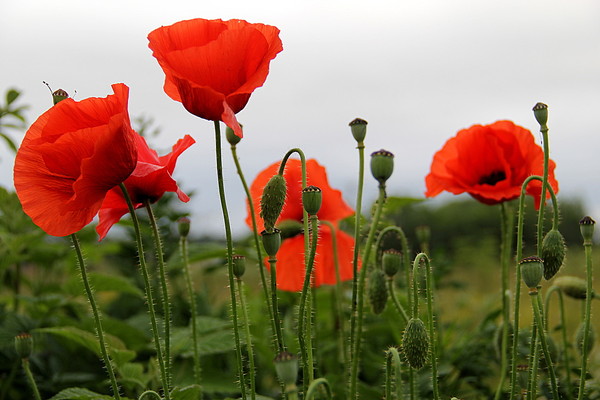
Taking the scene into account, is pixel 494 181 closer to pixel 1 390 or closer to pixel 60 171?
pixel 60 171

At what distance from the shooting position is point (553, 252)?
986 mm

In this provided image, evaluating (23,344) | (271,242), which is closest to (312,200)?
(271,242)

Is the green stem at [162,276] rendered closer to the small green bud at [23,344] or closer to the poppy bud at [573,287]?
the small green bud at [23,344]

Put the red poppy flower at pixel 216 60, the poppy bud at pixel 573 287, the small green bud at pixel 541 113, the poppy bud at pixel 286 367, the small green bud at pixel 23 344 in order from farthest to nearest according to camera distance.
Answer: the poppy bud at pixel 573 287 < the small green bud at pixel 23 344 < the small green bud at pixel 541 113 < the red poppy flower at pixel 216 60 < the poppy bud at pixel 286 367

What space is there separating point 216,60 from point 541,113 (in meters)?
0.43

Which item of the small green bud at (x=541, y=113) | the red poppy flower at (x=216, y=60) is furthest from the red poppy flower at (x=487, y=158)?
the red poppy flower at (x=216, y=60)

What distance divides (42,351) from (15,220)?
13.4 inches

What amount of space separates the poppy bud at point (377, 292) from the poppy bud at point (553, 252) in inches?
9.3

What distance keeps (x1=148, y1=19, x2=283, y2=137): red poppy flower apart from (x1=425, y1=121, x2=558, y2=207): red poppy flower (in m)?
0.53

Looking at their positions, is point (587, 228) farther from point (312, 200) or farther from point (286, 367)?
point (286, 367)

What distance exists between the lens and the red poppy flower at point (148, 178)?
3.14ft

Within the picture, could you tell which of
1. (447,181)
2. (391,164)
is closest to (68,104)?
(391,164)

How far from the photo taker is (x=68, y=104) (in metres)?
0.88

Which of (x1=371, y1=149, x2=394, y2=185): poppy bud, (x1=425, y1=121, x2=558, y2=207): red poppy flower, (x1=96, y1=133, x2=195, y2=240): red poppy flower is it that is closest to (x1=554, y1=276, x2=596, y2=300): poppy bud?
(x1=425, y1=121, x2=558, y2=207): red poppy flower
